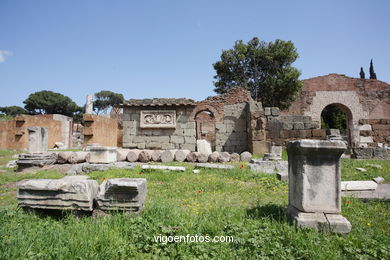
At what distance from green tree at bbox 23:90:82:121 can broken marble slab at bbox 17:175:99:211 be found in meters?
45.5

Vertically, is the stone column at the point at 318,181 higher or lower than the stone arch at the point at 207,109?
lower

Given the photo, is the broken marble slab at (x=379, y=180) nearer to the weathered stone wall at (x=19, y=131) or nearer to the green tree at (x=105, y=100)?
the weathered stone wall at (x=19, y=131)

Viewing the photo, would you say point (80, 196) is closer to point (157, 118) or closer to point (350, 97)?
point (157, 118)

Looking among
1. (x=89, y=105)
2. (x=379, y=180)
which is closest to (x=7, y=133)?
(x=89, y=105)

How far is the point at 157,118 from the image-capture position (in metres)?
11.4

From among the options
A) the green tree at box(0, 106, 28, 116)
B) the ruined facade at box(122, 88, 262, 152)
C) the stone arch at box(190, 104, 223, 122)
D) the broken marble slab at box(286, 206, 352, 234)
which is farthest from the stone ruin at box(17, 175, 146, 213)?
the green tree at box(0, 106, 28, 116)

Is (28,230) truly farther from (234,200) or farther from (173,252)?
(234,200)

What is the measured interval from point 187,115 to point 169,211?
28.7ft

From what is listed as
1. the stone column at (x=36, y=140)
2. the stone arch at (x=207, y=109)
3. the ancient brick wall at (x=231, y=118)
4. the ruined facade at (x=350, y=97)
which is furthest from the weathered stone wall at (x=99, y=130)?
the ruined facade at (x=350, y=97)

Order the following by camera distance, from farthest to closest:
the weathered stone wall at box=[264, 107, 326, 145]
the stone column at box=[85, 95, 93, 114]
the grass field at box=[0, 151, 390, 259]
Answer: the stone column at box=[85, 95, 93, 114] < the weathered stone wall at box=[264, 107, 326, 145] < the grass field at box=[0, 151, 390, 259]

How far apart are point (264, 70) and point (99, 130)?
17.3 meters

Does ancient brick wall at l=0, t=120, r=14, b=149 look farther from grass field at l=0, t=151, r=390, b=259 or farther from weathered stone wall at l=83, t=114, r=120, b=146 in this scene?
grass field at l=0, t=151, r=390, b=259

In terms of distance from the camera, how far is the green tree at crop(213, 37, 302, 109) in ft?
69.3

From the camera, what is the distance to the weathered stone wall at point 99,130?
35.9 feet
